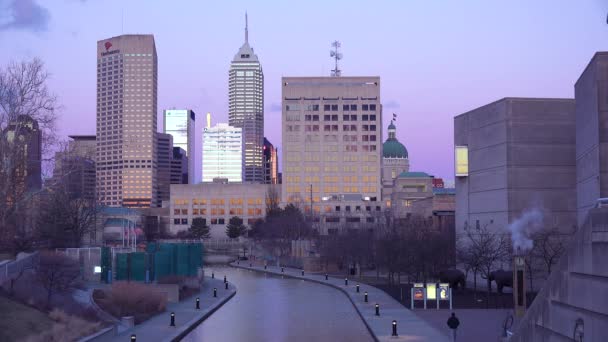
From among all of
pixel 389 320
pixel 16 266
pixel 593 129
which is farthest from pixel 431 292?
pixel 16 266

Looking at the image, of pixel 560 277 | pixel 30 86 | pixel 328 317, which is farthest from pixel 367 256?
pixel 560 277

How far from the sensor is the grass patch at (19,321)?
25469mm

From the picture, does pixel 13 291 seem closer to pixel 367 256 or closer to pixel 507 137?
pixel 507 137

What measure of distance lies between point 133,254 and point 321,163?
499 feet

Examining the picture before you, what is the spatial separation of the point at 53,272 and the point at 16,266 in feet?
8.13

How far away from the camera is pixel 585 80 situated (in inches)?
1594

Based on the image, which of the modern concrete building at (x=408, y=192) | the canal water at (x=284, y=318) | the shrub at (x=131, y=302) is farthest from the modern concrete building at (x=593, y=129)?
the modern concrete building at (x=408, y=192)

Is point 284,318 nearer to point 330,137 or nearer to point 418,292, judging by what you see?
point 418,292

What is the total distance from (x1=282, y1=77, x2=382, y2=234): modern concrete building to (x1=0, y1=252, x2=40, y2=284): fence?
15722cm

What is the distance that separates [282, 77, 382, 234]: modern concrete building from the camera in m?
196

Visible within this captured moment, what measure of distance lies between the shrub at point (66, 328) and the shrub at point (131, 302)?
5.70m

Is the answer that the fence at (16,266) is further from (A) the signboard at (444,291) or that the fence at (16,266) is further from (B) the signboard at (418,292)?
(A) the signboard at (444,291)

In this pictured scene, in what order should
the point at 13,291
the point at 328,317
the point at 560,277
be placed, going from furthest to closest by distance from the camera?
the point at 328,317
the point at 13,291
the point at 560,277

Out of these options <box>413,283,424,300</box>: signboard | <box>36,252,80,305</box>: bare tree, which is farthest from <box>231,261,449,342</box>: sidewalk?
<box>36,252,80,305</box>: bare tree
